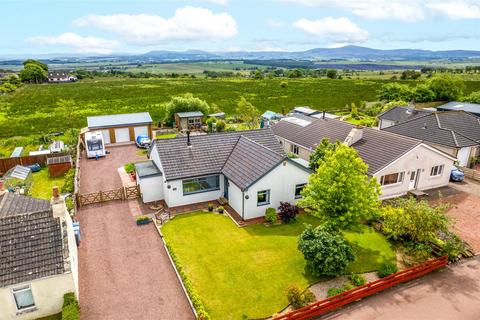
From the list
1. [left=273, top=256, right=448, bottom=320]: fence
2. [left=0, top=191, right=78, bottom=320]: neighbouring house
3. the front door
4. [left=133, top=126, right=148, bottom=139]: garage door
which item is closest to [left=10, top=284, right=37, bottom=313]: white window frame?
[left=0, top=191, right=78, bottom=320]: neighbouring house

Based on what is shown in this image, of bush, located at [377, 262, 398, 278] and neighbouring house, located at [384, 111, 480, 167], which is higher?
neighbouring house, located at [384, 111, 480, 167]

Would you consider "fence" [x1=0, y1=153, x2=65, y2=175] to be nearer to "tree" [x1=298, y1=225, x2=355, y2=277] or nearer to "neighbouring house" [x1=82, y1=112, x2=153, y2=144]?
"neighbouring house" [x1=82, y1=112, x2=153, y2=144]

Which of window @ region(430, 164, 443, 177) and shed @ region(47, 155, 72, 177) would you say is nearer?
window @ region(430, 164, 443, 177)

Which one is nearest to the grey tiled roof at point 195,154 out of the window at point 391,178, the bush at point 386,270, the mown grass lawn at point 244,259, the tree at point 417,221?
the mown grass lawn at point 244,259

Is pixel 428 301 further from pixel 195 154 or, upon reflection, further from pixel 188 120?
pixel 188 120

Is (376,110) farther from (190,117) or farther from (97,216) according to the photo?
(97,216)

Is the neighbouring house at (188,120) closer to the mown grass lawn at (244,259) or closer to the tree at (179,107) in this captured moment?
the tree at (179,107)

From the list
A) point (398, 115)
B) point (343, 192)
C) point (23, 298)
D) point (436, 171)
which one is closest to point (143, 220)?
point (23, 298)

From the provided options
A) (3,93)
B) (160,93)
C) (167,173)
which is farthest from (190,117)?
(3,93)
